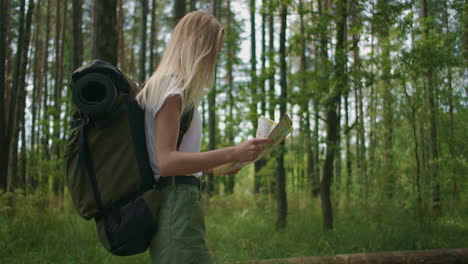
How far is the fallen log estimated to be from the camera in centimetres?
500

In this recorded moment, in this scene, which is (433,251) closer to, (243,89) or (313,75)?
(313,75)

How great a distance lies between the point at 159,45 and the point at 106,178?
66.1 ft

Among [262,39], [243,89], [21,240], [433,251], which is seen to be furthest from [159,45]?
[433,251]

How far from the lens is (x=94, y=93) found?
1.45 metres

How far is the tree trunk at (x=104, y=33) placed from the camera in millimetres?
5336

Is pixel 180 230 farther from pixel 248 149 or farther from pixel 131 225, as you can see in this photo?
pixel 248 149

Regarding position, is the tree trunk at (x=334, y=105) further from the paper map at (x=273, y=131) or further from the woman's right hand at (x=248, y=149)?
the woman's right hand at (x=248, y=149)

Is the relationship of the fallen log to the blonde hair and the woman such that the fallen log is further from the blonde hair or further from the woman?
the blonde hair

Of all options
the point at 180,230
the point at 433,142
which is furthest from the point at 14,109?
the point at 433,142

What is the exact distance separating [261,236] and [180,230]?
6527 millimetres

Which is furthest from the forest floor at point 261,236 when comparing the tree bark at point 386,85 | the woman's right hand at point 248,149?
the woman's right hand at point 248,149

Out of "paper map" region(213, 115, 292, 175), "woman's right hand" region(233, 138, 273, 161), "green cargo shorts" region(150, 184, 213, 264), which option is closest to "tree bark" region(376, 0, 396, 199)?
"paper map" region(213, 115, 292, 175)

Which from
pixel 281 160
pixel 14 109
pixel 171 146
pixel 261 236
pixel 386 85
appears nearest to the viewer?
pixel 171 146

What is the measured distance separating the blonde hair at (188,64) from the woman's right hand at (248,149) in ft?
0.83
